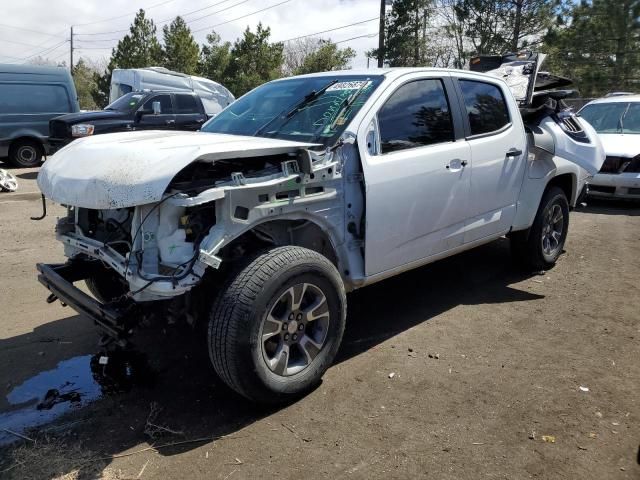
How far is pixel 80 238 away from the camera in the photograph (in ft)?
11.2

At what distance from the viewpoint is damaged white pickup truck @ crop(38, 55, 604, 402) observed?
115 inches

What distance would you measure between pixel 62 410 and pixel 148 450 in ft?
2.53

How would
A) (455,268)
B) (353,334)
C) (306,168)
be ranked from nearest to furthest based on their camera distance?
1. (306,168)
2. (353,334)
3. (455,268)

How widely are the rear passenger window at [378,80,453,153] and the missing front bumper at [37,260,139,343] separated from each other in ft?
6.54

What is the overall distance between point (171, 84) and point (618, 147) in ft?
44.7

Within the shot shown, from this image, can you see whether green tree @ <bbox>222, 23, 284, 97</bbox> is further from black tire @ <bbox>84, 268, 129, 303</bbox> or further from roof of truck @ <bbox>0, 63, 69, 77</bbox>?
black tire @ <bbox>84, 268, 129, 303</bbox>

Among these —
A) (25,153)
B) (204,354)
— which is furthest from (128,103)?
(204,354)

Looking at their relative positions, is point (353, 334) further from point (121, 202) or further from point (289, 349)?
point (121, 202)

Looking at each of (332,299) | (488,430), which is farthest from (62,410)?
(488,430)

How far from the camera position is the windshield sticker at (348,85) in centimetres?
401

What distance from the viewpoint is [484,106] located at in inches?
188

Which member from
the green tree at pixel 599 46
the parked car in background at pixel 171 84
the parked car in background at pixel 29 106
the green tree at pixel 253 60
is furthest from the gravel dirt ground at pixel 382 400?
the green tree at pixel 253 60

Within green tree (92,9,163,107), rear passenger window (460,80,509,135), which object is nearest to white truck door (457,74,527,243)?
rear passenger window (460,80,509,135)

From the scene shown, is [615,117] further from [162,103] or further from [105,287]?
[105,287]
